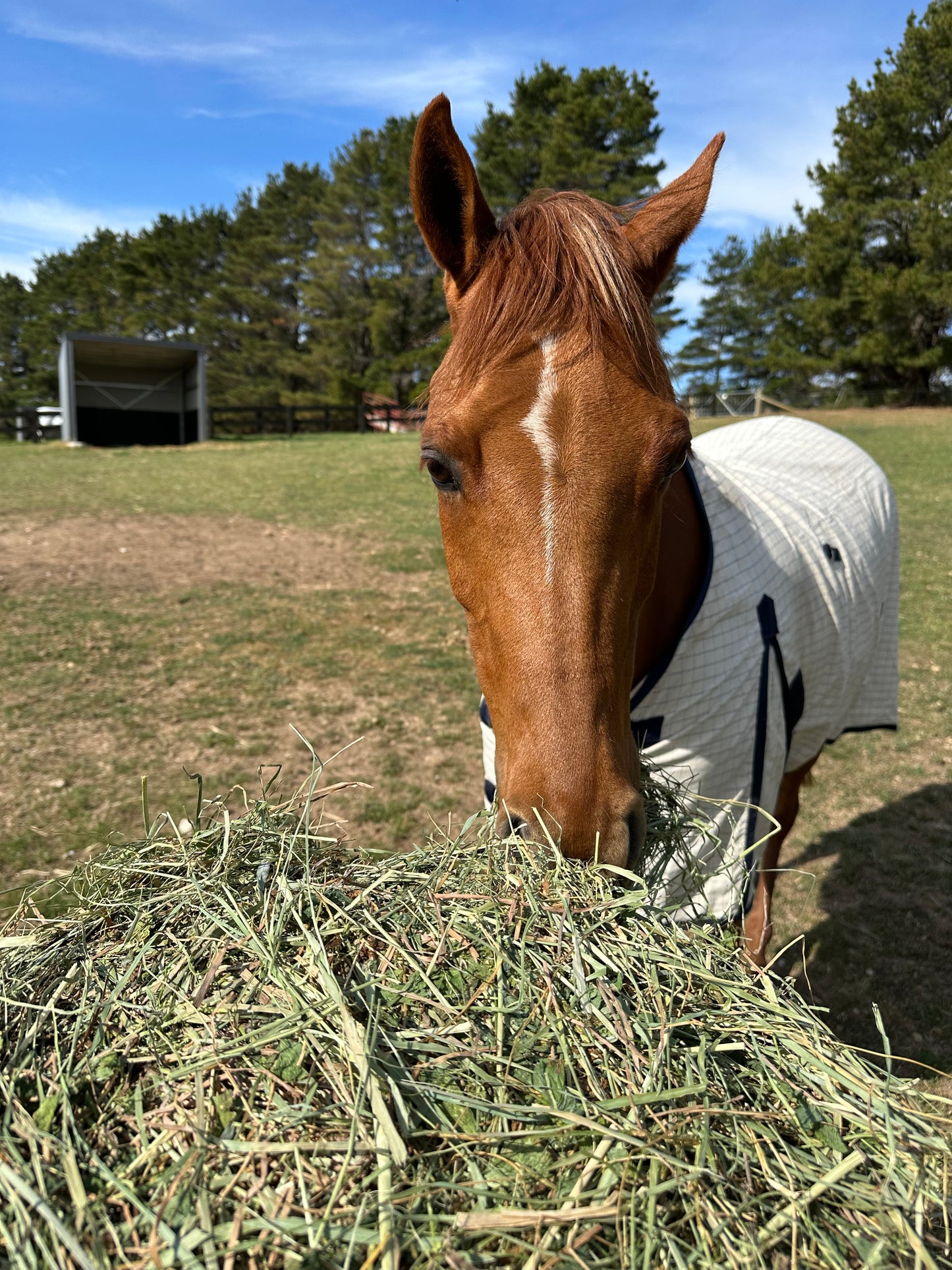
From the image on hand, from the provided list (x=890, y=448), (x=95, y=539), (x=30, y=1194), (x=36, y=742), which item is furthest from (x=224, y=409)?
(x=30, y=1194)

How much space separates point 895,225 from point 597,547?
131 feet

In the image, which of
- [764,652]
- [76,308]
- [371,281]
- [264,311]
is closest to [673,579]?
[764,652]

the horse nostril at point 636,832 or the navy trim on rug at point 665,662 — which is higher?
the navy trim on rug at point 665,662

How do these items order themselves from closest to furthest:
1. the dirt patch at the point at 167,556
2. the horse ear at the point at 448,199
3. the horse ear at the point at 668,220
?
the horse ear at the point at 448,199 → the horse ear at the point at 668,220 → the dirt patch at the point at 167,556

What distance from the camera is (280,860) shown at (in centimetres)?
113

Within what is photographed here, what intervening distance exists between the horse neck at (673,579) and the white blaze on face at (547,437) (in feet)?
2.30

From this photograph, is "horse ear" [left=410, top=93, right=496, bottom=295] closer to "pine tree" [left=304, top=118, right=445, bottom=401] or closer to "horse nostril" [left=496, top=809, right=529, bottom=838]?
"horse nostril" [left=496, top=809, right=529, bottom=838]

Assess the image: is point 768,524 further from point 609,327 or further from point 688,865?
point 688,865

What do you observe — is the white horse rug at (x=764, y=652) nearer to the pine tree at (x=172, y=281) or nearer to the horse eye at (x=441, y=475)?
the horse eye at (x=441, y=475)

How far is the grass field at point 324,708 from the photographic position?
141 inches

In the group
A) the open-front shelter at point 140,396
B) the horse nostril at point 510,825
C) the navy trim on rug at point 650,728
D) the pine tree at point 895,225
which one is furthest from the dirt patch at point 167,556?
the pine tree at point 895,225

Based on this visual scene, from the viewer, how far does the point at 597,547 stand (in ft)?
4.86

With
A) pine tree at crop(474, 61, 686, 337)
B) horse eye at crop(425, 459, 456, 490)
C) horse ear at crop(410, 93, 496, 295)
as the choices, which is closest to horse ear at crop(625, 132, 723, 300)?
horse ear at crop(410, 93, 496, 295)

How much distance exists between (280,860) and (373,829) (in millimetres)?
2988
